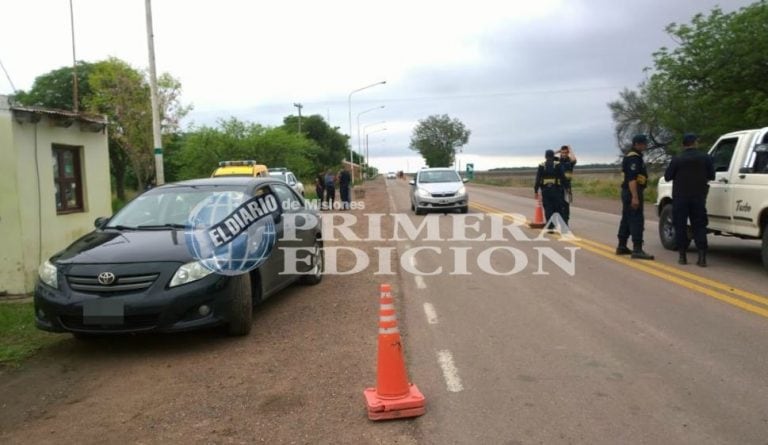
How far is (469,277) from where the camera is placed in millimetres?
9398

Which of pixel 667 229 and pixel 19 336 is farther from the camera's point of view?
pixel 667 229

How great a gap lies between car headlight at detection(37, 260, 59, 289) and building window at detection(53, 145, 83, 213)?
14.6ft

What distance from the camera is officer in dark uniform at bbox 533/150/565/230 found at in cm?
1443

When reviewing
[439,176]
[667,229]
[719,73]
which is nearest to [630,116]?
[719,73]

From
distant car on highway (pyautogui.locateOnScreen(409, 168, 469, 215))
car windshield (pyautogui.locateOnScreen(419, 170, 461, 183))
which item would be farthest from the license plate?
car windshield (pyautogui.locateOnScreen(419, 170, 461, 183))

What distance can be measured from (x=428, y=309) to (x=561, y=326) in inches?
62.2

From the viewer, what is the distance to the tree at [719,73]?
2680cm

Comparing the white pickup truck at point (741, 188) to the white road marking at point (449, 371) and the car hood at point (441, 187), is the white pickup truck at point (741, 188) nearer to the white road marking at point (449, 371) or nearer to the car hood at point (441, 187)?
the white road marking at point (449, 371)

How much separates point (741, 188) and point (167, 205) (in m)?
7.85

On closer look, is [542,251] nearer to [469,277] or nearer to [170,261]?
[469,277]

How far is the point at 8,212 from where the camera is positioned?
8.93 meters

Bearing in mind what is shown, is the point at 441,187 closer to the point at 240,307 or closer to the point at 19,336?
the point at 240,307

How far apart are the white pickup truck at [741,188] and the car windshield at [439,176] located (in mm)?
11910

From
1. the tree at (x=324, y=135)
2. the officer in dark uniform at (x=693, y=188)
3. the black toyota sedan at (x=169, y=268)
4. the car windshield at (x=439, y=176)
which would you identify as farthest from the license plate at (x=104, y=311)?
the tree at (x=324, y=135)
